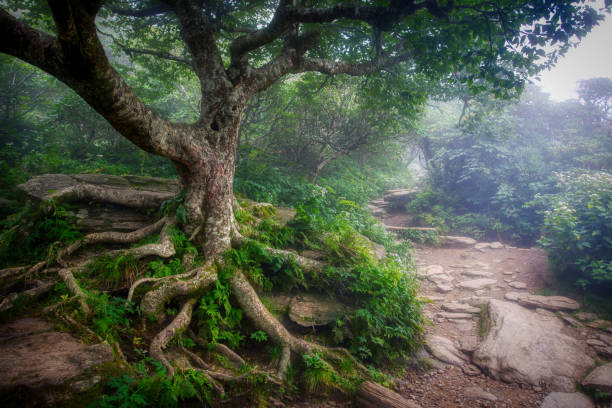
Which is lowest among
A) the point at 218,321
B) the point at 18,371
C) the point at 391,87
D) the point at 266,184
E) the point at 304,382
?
the point at 304,382

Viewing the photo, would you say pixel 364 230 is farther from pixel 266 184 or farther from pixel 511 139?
pixel 511 139

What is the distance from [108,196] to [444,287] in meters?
8.36

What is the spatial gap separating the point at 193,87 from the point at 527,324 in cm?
1638

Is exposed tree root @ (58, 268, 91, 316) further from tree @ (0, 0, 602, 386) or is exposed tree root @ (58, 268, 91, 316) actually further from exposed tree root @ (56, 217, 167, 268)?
tree @ (0, 0, 602, 386)

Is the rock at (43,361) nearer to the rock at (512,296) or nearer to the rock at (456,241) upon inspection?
the rock at (512,296)

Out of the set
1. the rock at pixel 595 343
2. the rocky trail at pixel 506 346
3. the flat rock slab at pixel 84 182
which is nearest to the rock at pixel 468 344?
the rocky trail at pixel 506 346

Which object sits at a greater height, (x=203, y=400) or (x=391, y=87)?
(x=391, y=87)

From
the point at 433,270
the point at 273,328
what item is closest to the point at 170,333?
the point at 273,328

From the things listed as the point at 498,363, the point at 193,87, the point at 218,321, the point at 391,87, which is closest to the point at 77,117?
the point at 193,87

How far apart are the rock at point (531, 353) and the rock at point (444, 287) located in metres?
1.59

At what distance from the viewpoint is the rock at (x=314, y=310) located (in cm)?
409

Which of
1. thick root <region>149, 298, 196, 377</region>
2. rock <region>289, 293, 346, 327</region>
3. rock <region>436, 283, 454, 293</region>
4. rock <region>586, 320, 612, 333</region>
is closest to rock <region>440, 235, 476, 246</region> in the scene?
rock <region>436, 283, 454, 293</region>

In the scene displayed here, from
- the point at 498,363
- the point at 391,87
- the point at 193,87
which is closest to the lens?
the point at 498,363

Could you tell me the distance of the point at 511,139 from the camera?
14539 mm
